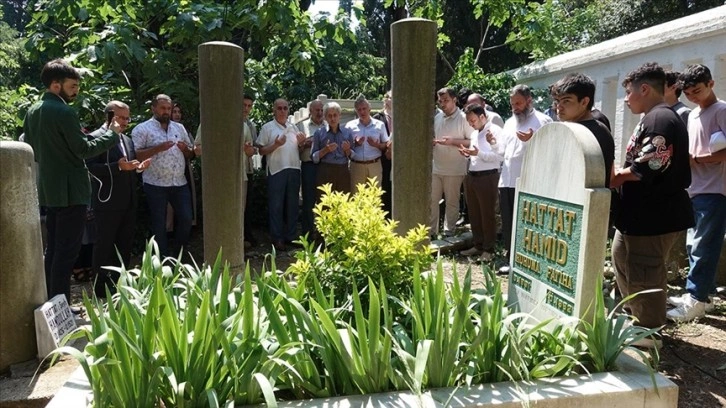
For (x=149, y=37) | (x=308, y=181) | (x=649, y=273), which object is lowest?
(x=649, y=273)

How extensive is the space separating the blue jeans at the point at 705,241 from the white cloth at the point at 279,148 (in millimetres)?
4041

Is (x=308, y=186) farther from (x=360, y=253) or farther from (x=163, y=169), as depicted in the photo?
(x=360, y=253)

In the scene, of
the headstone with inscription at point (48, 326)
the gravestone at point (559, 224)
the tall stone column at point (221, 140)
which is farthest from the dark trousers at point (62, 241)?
the gravestone at point (559, 224)

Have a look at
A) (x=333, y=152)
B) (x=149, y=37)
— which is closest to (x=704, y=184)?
(x=333, y=152)

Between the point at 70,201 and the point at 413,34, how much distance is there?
247 cm

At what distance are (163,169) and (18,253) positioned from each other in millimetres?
2420

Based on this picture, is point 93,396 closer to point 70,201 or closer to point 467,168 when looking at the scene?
point 70,201

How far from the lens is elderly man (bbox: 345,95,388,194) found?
6.57 m

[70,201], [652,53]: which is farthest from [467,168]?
[70,201]

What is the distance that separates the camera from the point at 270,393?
1799 millimetres

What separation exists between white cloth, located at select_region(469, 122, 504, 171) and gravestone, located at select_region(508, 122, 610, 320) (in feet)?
9.95

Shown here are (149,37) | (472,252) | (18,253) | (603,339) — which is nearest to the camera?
(603,339)

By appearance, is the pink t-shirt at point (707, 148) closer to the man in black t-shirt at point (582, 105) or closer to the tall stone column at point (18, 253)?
the man in black t-shirt at point (582, 105)

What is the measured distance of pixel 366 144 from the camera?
658 centimetres
